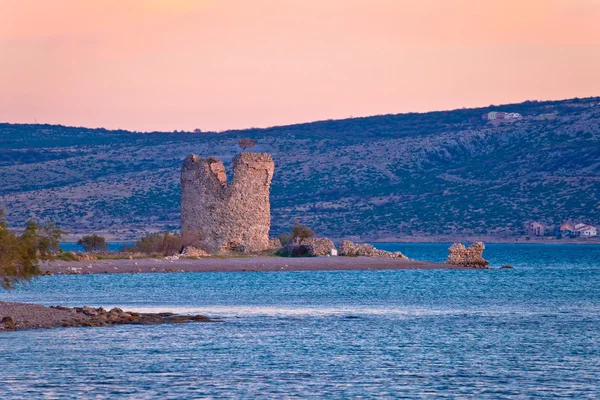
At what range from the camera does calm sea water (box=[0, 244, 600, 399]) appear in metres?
17.4

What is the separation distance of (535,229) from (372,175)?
18.6 m

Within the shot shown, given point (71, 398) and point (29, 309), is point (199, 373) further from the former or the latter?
point (29, 309)

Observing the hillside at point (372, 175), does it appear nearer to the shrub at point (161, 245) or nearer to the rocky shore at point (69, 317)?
the shrub at point (161, 245)

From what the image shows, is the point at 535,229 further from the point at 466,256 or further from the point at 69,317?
the point at 69,317

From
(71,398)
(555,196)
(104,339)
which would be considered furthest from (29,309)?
(555,196)

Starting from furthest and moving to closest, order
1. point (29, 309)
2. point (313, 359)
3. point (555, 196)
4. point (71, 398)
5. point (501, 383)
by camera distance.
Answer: point (555, 196) < point (29, 309) < point (313, 359) < point (501, 383) < point (71, 398)

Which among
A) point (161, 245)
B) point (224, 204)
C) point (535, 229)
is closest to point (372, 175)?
point (535, 229)

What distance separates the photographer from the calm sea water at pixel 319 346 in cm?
1738

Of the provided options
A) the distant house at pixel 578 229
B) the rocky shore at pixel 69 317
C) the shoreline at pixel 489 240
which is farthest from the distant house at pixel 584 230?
the rocky shore at pixel 69 317

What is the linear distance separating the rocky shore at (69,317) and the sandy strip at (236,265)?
15.6 meters

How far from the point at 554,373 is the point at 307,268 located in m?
31.9

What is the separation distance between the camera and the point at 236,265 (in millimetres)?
47969

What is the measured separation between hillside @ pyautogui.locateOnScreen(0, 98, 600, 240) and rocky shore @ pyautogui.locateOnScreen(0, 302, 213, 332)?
207 feet

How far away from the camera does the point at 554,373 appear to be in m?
18.7
